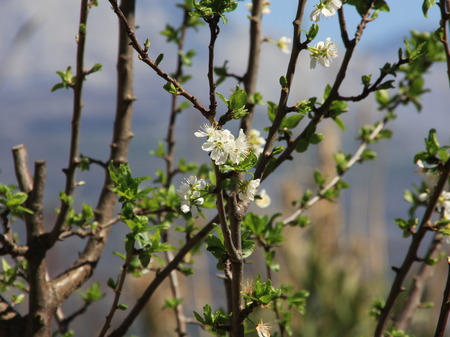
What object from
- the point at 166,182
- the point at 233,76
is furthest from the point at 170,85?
the point at 166,182

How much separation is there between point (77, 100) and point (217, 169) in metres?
0.37

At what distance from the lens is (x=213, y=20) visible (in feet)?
1.48

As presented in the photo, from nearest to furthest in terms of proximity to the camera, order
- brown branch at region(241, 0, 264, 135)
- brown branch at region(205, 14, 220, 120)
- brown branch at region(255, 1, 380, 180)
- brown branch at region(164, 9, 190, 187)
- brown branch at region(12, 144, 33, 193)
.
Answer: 1. brown branch at region(205, 14, 220, 120)
2. brown branch at region(255, 1, 380, 180)
3. brown branch at region(12, 144, 33, 193)
4. brown branch at region(241, 0, 264, 135)
5. brown branch at region(164, 9, 190, 187)

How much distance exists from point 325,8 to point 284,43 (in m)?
0.41

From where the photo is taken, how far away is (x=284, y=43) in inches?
36.9

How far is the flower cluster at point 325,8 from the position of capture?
0.54 m

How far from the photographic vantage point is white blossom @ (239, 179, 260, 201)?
48 cm

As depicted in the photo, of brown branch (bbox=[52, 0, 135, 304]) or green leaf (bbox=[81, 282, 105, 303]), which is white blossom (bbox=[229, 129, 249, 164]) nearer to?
brown branch (bbox=[52, 0, 135, 304])

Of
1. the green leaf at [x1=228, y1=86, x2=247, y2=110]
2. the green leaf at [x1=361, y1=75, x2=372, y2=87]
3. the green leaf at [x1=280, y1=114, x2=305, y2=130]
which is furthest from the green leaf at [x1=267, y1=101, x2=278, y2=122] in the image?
the green leaf at [x1=228, y1=86, x2=247, y2=110]

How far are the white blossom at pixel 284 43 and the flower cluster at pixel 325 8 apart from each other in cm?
37

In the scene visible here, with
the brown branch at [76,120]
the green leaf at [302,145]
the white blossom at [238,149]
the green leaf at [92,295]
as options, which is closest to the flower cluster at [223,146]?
the white blossom at [238,149]

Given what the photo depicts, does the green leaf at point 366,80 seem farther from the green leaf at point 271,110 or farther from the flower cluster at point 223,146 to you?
the flower cluster at point 223,146

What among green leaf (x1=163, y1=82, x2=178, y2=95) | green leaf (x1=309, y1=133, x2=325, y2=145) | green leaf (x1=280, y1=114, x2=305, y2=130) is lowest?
green leaf (x1=163, y1=82, x2=178, y2=95)

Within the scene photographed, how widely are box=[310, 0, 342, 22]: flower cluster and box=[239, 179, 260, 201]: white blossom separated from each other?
7.5 inches
